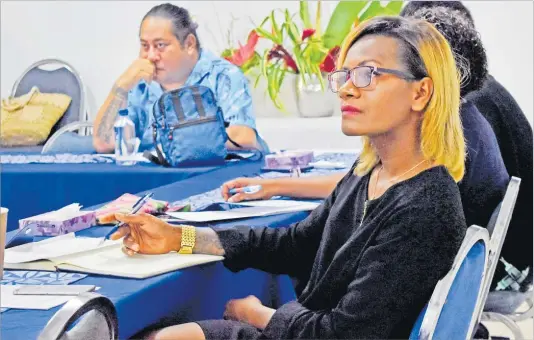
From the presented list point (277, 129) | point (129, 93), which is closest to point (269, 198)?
point (129, 93)

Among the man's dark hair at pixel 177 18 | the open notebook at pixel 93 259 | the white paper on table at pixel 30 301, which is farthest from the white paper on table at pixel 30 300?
the man's dark hair at pixel 177 18

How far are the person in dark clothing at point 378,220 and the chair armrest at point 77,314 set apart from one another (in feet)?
1.95

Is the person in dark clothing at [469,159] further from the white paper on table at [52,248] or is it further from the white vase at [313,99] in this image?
the white vase at [313,99]

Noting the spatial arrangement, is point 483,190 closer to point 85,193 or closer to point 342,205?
point 342,205

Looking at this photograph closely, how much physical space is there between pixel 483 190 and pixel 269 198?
59 centimetres

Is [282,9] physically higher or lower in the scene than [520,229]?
higher

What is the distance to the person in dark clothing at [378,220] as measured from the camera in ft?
4.93

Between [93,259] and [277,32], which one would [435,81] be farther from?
[277,32]

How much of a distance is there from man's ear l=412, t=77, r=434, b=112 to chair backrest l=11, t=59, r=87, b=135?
411 cm

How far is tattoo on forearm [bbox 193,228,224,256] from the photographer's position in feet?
5.99

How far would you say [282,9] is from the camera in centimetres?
536

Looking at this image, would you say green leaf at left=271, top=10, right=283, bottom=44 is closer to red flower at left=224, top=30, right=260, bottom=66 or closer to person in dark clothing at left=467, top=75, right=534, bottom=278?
red flower at left=224, top=30, right=260, bottom=66

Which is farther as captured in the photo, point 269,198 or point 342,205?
point 269,198

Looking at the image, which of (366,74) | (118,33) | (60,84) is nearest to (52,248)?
(366,74)
